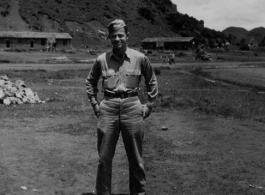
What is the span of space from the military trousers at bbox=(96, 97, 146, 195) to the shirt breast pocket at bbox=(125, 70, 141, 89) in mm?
171

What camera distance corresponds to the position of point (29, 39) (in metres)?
67.8

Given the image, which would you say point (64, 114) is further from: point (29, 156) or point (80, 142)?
point (29, 156)

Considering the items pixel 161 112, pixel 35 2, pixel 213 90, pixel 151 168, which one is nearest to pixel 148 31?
pixel 35 2

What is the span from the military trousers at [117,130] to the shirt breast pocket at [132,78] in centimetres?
17

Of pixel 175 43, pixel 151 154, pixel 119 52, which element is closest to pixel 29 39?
pixel 175 43

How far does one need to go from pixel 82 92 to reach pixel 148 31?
85.6 meters

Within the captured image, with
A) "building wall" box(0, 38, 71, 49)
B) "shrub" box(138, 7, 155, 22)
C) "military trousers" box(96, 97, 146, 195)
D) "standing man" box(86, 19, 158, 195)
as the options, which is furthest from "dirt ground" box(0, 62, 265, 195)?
"shrub" box(138, 7, 155, 22)

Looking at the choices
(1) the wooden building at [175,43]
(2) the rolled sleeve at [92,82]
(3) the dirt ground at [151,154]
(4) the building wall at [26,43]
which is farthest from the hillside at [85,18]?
(2) the rolled sleeve at [92,82]

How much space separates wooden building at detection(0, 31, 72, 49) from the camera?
217 ft

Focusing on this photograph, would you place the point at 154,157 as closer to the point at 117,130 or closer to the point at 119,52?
the point at 117,130

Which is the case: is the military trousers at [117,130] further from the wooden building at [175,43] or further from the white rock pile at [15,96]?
the wooden building at [175,43]

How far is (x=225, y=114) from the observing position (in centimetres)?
1235

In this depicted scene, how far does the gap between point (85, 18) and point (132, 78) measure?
92088 millimetres

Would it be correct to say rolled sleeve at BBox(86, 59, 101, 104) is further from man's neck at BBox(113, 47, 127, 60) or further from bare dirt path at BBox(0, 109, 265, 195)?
bare dirt path at BBox(0, 109, 265, 195)
